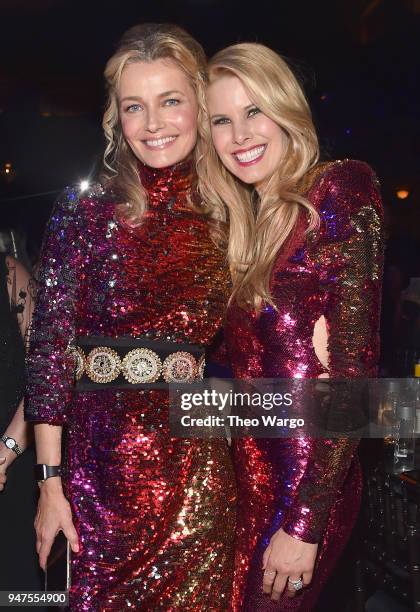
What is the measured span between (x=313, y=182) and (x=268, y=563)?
3.02 ft

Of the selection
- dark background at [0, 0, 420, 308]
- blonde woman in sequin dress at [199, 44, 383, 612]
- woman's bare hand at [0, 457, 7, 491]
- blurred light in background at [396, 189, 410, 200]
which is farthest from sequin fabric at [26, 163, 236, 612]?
blurred light in background at [396, 189, 410, 200]

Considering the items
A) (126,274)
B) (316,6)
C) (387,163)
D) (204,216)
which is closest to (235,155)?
(204,216)

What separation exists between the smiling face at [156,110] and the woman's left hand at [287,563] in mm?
999

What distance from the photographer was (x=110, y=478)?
182 centimetres

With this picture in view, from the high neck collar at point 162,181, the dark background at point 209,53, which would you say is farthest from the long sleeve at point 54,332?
the dark background at point 209,53

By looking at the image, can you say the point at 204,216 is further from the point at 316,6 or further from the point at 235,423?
the point at 316,6

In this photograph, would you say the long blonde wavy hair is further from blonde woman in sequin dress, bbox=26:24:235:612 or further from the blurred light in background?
the blurred light in background

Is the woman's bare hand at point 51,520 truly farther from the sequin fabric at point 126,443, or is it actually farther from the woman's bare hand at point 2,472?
the woman's bare hand at point 2,472

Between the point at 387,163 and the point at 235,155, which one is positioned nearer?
the point at 235,155

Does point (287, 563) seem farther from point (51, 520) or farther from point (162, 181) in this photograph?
point (162, 181)

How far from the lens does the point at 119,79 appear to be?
197 cm

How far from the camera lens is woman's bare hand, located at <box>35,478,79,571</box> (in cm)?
180

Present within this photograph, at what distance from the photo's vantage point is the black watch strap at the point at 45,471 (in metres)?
1.83

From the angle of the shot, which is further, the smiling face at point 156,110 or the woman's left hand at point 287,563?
the smiling face at point 156,110
